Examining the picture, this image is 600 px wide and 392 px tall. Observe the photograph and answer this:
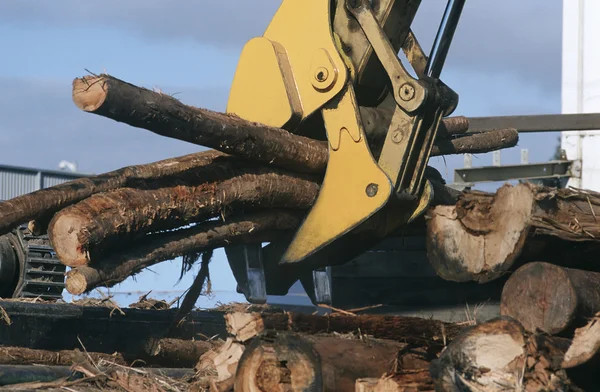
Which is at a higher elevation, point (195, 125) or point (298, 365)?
point (195, 125)

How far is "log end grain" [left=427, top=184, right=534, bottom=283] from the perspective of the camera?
460cm

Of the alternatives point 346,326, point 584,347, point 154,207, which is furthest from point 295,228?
point 584,347

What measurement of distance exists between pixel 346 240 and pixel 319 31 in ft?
3.92

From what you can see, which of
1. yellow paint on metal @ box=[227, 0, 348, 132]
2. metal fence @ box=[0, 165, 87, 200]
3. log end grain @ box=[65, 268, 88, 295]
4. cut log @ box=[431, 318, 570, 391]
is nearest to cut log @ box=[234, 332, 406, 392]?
cut log @ box=[431, 318, 570, 391]

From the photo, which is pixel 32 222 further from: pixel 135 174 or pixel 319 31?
pixel 319 31

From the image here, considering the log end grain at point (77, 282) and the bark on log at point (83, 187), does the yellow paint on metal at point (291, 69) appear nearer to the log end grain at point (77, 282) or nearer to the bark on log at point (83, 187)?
the bark on log at point (83, 187)

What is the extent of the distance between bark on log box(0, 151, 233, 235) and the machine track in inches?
119

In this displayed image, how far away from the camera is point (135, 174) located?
15.7 feet

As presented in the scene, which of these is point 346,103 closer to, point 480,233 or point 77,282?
point 480,233

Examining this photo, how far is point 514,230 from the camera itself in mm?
4602

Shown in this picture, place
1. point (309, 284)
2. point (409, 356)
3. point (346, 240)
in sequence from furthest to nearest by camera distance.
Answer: point (309, 284), point (346, 240), point (409, 356)

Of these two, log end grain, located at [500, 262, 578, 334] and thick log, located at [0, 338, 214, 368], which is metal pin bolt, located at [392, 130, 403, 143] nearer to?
log end grain, located at [500, 262, 578, 334]

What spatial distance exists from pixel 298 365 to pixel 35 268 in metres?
4.67

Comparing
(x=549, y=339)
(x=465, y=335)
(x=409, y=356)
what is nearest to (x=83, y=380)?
(x=409, y=356)
